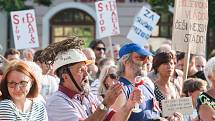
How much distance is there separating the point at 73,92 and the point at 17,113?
0.56 metres

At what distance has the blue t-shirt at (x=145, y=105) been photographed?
5.47 meters

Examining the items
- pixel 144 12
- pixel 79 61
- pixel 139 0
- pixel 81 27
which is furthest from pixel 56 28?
pixel 79 61

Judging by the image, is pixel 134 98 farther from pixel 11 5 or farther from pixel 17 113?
pixel 11 5

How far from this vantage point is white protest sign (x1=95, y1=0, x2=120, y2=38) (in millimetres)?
13148

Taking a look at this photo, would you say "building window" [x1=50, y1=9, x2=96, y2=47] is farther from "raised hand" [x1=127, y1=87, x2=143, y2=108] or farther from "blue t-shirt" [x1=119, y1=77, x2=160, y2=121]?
"raised hand" [x1=127, y1=87, x2=143, y2=108]

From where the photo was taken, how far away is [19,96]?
16.9ft

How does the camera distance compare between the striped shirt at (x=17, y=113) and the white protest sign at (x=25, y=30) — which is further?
the white protest sign at (x=25, y=30)

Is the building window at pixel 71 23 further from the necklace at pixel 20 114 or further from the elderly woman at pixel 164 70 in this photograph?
the necklace at pixel 20 114

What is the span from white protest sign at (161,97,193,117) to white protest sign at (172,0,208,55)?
189cm

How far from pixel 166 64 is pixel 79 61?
2.09m

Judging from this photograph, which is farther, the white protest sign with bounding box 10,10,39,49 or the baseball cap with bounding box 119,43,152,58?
the white protest sign with bounding box 10,10,39,49

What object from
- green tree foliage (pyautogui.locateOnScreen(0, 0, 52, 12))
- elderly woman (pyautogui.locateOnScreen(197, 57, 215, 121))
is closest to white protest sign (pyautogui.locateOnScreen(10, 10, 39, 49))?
elderly woman (pyautogui.locateOnScreen(197, 57, 215, 121))

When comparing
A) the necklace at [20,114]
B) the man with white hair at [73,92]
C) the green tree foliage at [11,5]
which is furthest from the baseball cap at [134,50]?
the green tree foliage at [11,5]

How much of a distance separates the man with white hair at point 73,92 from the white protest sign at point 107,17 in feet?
24.5
